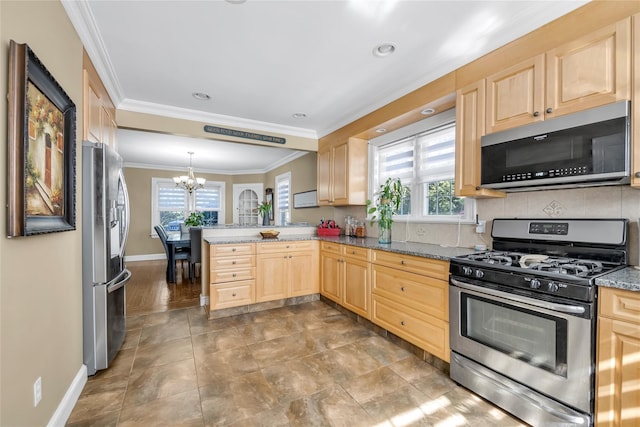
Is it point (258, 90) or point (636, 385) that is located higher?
point (258, 90)

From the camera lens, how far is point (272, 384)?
2055mm

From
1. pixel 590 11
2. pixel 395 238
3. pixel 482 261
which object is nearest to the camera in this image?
pixel 590 11

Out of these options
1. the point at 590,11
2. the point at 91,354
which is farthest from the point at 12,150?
the point at 590,11

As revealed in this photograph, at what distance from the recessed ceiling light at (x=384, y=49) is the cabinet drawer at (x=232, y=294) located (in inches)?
110

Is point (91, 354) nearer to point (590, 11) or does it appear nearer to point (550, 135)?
point (550, 135)

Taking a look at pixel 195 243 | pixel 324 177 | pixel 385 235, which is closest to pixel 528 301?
pixel 385 235

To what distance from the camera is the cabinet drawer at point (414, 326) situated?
87.0 inches

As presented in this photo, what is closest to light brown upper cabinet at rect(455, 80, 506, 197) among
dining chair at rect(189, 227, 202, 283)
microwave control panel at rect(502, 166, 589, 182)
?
microwave control panel at rect(502, 166, 589, 182)

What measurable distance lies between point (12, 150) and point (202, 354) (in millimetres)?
2005

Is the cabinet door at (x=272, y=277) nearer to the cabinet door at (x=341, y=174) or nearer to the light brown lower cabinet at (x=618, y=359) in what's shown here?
the cabinet door at (x=341, y=174)

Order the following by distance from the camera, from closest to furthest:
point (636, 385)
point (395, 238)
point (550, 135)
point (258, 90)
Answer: point (636, 385)
point (550, 135)
point (258, 90)
point (395, 238)

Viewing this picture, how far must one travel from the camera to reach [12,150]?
1.17 meters

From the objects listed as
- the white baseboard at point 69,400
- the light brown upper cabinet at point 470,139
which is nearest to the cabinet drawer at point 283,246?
the white baseboard at point 69,400

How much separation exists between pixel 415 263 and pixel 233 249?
6.88 feet
